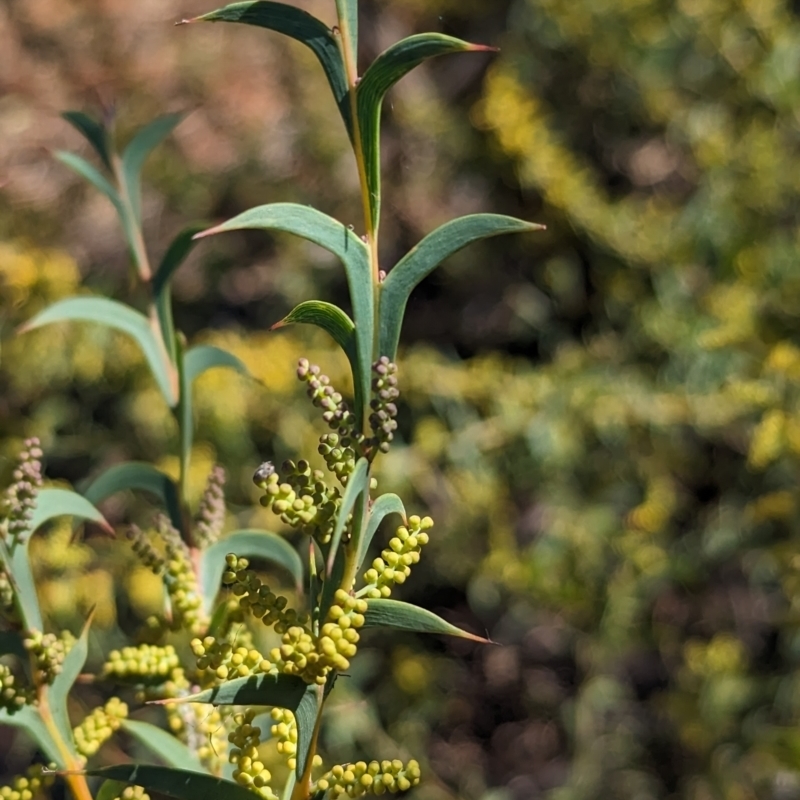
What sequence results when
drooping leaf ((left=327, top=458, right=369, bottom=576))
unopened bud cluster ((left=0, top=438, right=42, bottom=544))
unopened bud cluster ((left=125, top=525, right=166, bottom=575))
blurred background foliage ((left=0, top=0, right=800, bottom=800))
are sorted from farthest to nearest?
blurred background foliage ((left=0, top=0, right=800, bottom=800)) → unopened bud cluster ((left=125, top=525, right=166, bottom=575)) → unopened bud cluster ((left=0, top=438, right=42, bottom=544)) → drooping leaf ((left=327, top=458, right=369, bottom=576))

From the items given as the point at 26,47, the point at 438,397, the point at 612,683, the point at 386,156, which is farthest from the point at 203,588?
the point at 26,47

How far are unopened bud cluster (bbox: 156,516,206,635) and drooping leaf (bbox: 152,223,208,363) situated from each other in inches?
5.0

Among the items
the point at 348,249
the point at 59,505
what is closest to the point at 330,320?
the point at 348,249

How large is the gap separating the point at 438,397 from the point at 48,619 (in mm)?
790

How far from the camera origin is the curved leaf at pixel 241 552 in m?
0.60

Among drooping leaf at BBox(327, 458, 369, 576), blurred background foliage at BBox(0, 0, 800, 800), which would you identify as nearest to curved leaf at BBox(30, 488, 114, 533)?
drooping leaf at BBox(327, 458, 369, 576)

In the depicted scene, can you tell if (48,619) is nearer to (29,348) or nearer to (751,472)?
(29,348)

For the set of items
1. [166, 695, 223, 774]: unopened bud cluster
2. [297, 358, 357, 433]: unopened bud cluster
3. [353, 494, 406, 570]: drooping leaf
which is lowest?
[166, 695, 223, 774]: unopened bud cluster

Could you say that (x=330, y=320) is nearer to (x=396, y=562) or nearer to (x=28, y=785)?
(x=396, y=562)

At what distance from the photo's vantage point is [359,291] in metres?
0.39

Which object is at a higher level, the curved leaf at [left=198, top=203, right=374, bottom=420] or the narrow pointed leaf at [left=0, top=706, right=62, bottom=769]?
the curved leaf at [left=198, top=203, right=374, bottom=420]

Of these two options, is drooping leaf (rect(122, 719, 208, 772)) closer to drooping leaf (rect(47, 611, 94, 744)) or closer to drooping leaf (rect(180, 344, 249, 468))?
drooping leaf (rect(47, 611, 94, 744))

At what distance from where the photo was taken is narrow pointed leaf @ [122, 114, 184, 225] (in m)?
0.66

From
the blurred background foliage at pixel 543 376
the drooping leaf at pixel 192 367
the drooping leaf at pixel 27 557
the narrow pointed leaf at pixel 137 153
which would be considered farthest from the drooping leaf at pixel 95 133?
the blurred background foliage at pixel 543 376
